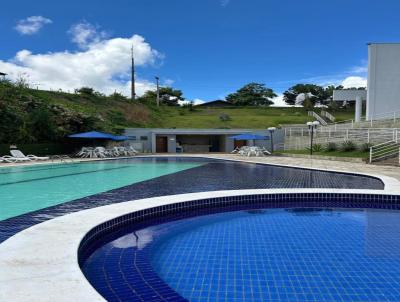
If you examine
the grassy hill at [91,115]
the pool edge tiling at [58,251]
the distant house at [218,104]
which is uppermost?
the distant house at [218,104]

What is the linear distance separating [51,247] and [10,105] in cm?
2035

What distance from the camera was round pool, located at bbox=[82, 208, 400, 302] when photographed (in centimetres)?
325

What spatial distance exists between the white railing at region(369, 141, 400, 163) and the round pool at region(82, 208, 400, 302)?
10.5 m

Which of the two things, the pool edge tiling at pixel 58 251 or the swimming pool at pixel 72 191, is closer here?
the pool edge tiling at pixel 58 251

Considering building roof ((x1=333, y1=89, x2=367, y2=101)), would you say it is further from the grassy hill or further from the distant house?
the distant house

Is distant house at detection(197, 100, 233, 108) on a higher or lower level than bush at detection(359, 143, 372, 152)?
Answer: higher

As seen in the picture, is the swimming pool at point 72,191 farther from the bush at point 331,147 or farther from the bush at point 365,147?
the bush at point 331,147

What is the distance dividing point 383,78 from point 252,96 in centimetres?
3058

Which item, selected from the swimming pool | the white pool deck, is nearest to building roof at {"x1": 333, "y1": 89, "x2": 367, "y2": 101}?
the swimming pool

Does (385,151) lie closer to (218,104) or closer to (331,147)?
(331,147)

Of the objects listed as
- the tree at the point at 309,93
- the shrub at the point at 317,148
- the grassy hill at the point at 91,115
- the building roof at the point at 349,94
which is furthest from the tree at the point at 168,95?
the shrub at the point at 317,148

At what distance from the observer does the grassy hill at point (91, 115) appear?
20.5 m

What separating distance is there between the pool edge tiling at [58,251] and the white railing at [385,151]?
936 cm

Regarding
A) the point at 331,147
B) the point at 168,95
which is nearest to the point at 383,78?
the point at 331,147
